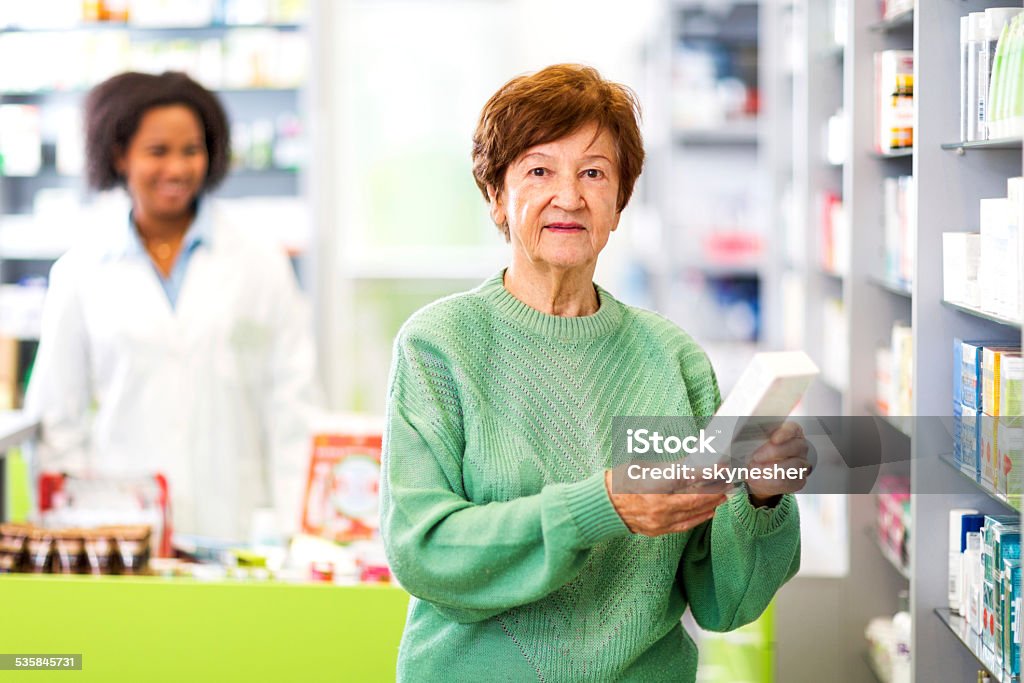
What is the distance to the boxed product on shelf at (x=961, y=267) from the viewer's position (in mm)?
2357

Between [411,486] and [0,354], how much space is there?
4284mm

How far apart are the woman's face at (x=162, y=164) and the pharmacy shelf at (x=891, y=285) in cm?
197

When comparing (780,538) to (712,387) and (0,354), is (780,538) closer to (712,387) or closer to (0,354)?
(712,387)

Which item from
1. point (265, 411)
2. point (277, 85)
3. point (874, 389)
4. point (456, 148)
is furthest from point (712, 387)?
point (456, 148)

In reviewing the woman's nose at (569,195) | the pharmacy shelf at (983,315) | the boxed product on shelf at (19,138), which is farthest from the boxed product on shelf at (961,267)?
the boxed product on shelf at (19,138)

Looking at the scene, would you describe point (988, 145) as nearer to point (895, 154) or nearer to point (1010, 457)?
point (1010, 457)

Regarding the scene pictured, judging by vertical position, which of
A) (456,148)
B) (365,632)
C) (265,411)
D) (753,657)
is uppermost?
(456,148)

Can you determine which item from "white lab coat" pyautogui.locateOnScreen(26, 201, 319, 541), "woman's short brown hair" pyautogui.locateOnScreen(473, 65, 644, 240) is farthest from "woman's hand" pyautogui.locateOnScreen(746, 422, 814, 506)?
"white lab coat" pyautogui.locateOnScreen(26, 201, 319, 541)

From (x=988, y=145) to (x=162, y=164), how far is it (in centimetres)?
223

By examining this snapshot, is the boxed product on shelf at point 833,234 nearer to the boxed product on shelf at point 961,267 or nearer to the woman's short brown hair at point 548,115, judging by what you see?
the boxed product on shelf at point 961,267

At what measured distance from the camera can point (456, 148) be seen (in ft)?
23.4

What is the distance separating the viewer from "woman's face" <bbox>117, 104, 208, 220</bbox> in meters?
3.39

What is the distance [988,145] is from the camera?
2.29m

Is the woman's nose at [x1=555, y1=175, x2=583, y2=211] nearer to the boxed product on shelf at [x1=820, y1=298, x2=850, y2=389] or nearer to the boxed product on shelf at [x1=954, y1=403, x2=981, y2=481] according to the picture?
the boxed product on shelf at [x1=954, y1=403, x2=981, y2=481]
